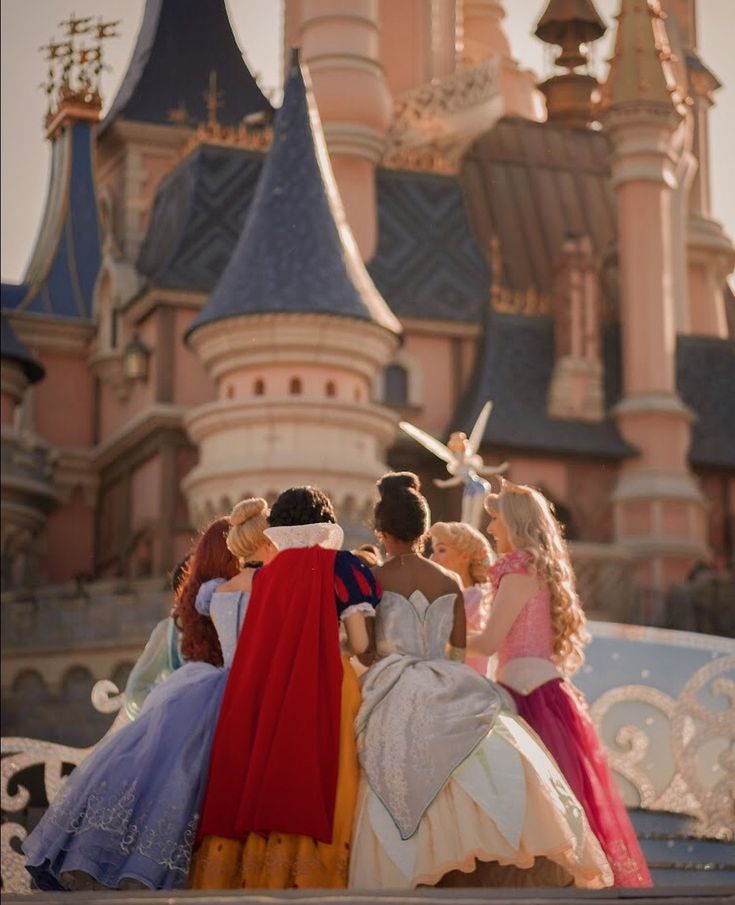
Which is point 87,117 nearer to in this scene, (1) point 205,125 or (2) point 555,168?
(1) point 205,125

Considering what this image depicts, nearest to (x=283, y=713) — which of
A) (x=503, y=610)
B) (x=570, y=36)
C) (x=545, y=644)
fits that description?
(x=503, y=610)

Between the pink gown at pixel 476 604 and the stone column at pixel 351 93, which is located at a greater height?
the stone column at pixel 351 93

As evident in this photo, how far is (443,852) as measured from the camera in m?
6.58

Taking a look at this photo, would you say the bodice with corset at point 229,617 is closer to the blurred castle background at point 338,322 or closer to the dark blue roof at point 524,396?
the blurred castle background at point 338,322

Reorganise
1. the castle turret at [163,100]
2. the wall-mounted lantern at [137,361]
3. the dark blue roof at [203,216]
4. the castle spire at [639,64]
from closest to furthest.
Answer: the dark blue roof at [203,216], the wall-mounted lantern at [137,361], the castle spire at [639,64], the castle turret at [163,100]

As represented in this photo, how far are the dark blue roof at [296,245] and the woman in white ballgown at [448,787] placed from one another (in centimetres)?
1634

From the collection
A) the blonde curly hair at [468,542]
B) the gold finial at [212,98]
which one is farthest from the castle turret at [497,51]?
the blonde curly hair at [468,542]

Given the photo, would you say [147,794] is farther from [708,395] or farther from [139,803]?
[708,395]

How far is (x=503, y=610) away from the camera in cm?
748

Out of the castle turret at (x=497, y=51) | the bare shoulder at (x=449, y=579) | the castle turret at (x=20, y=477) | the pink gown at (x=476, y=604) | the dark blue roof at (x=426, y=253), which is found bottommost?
the bare shoulder at (x=449, y=579)

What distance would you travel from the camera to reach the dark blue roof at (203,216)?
2667 centimetres

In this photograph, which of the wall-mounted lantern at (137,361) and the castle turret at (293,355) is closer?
the castle turret at (293,355)

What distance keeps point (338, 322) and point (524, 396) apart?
17.1 ft

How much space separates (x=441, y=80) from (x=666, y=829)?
63.8 ft
